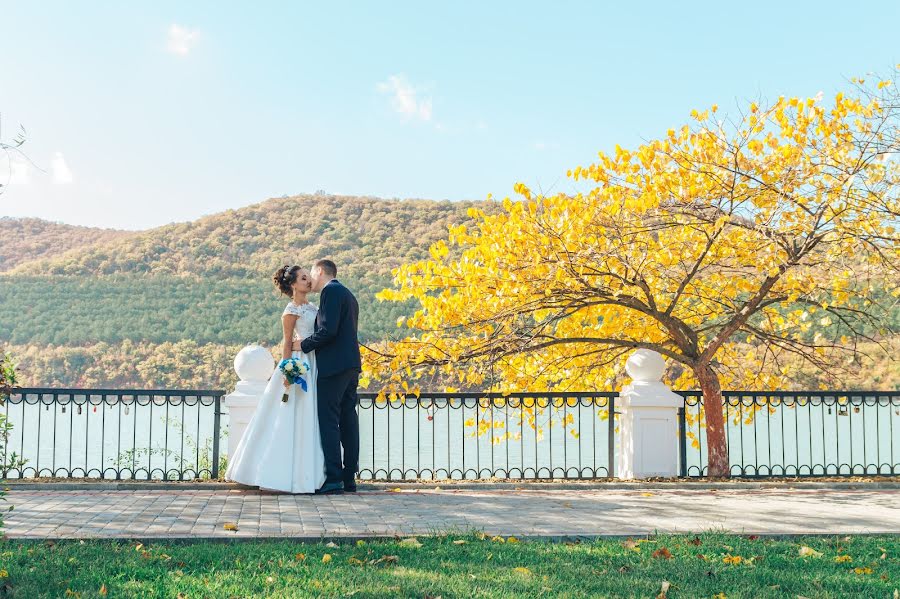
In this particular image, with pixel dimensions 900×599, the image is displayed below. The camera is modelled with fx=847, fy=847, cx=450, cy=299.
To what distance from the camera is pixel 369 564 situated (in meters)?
5.09

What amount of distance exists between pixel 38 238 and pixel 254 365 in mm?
59731

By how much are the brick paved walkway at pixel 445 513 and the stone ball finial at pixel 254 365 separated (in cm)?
144

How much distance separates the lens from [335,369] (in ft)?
28.9

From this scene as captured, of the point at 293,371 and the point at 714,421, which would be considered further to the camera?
the point at 714,421

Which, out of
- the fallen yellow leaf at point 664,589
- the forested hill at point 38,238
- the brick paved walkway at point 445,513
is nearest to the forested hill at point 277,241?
the forested hill at point 38,238

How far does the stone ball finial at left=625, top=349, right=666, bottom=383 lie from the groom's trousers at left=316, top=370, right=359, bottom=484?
3.63m

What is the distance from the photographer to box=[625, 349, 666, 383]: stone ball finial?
412 inches

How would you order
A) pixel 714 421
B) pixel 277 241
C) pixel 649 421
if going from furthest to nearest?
1. pixel 277 241
2. pixel 714 421
3. pixel 649 421

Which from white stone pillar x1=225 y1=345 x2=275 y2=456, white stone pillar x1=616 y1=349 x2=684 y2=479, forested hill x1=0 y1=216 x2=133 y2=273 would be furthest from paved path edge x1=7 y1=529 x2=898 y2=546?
forested hill x1=0 y1=216 x2=133 y2=273

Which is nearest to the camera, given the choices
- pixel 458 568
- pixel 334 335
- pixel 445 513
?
pixel 458 568

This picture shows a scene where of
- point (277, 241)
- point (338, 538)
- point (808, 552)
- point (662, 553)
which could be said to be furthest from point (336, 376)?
point (277, 241)

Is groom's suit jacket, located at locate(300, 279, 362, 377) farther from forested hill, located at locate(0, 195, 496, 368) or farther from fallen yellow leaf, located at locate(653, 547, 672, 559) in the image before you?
forested hill, located at locate(0, 195, 496, 368)

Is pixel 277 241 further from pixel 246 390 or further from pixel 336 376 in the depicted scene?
pixel 336 376

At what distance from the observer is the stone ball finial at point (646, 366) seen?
34.4 ft
